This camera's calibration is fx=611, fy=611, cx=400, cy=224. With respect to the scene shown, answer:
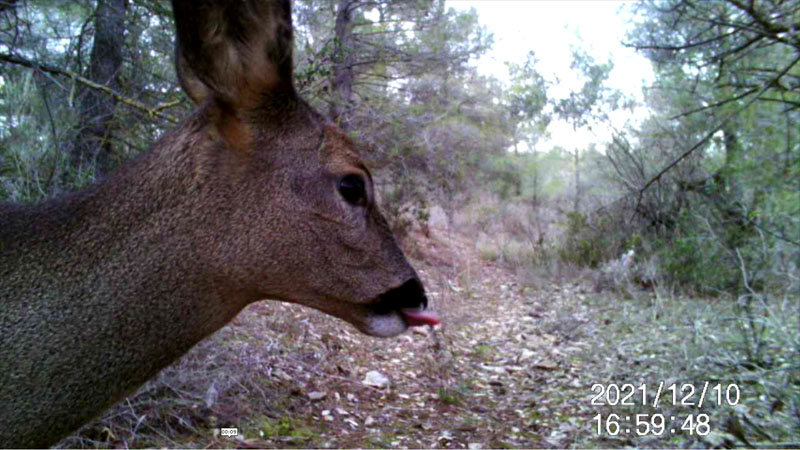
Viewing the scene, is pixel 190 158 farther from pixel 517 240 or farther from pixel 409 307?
pixel 517 240

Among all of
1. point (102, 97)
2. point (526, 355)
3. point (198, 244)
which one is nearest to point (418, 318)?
point (198, 244)

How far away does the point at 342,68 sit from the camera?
26.4ft

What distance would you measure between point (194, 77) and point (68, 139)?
12.1ft

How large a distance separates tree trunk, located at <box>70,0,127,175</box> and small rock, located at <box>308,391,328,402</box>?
2.63 metres

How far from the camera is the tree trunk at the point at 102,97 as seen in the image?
5.39 m

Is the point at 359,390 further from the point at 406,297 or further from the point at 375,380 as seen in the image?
the point at 406,297

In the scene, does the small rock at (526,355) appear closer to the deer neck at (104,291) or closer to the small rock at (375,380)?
the small rock at (375,380)

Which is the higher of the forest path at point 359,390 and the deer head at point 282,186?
the deer head at point 282,186

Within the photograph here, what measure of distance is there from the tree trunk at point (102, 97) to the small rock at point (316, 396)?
2.63 meters

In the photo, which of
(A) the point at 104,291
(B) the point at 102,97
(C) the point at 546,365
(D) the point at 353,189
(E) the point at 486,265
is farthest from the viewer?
(E) the point at 486,265

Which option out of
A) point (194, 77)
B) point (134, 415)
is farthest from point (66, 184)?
point (194, 77)

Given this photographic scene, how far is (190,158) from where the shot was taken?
212 cm

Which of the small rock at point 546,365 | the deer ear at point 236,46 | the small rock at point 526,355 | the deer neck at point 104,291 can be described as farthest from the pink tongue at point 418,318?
the small rock at point 526,355
